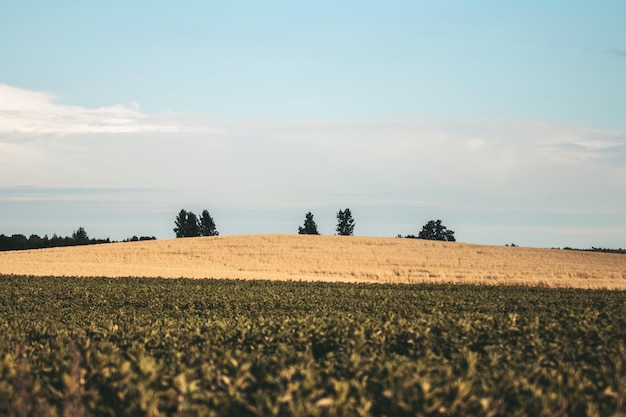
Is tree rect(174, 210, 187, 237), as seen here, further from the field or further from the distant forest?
the field

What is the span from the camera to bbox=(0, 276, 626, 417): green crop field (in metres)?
9.62

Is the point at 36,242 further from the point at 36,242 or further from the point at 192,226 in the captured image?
the point at 192,226

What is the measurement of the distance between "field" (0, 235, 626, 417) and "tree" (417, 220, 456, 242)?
253ft

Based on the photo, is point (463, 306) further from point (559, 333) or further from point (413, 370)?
point (413, 370)

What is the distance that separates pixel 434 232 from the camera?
365ft

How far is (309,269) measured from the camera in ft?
164

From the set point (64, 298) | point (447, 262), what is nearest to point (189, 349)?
point (64, 298)

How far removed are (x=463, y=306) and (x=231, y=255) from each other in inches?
1346

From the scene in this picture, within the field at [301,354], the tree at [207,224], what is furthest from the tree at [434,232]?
the field at [301,354]

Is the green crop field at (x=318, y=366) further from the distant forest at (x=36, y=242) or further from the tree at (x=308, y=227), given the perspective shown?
the tree at (x=308, y=227)

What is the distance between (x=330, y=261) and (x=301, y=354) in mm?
42158

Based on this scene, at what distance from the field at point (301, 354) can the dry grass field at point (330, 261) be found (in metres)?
11.1

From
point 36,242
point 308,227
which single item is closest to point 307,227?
point 308,227

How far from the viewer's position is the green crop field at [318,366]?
962 centimetres
